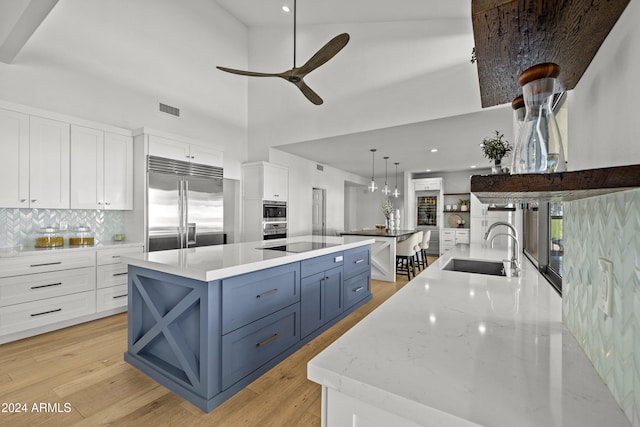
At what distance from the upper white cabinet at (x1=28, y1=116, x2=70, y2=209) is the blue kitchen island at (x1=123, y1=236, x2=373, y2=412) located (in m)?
2.02

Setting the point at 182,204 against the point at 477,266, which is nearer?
the point at 477,266

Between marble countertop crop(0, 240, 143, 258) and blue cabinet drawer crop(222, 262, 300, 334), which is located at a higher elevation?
marble countertop crop(0, 240, 143, 258)

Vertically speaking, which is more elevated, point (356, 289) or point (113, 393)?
point (356, 289)

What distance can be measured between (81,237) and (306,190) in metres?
4.22

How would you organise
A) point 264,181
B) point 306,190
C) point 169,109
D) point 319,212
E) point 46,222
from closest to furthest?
point 46,222, point 169,109, point 264,181, point 306,190, point 319,212

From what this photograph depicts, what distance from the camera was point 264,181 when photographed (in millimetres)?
5477

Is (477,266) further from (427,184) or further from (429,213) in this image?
(429,213)

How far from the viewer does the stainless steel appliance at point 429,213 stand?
861 cm

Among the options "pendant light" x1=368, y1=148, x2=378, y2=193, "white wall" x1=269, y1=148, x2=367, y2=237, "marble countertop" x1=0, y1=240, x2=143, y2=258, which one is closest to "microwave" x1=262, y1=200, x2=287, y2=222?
"white wall" x1=269, y1=148, x2=367, y2=237

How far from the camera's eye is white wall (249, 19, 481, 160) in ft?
12.5

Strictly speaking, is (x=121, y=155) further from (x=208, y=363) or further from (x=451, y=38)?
(x=451, y=38)

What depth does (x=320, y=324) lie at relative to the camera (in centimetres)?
293

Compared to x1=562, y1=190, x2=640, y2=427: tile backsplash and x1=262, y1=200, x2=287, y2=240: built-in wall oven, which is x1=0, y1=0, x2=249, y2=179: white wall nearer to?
x1=262, y1=200, x2=287, y2=240: built-in wall oven

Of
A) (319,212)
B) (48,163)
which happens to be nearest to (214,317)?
(48,163)
